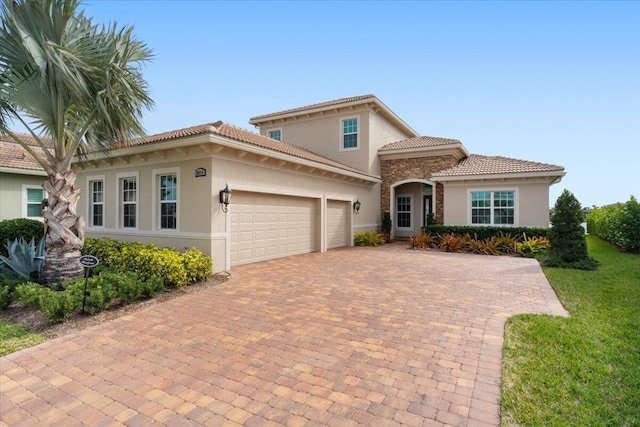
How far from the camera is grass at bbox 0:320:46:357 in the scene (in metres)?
4.69

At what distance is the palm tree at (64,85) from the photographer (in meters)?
6.34

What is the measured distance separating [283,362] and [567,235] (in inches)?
434

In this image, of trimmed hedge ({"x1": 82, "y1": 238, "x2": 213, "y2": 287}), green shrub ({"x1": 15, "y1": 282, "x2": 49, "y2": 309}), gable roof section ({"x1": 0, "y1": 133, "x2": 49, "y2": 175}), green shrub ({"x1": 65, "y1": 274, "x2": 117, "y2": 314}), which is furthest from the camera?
gable roof section ({"x1": 0, "y1": 133, "x2": 49, "y2": 175})

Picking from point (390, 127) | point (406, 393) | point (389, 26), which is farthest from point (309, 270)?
point (390, 127)

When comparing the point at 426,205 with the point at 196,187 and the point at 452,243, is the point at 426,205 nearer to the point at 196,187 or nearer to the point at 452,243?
the point at 452,243

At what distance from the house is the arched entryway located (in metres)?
0.06

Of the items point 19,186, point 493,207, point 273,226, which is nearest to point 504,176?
point 493,207

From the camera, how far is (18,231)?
1102 centimetres

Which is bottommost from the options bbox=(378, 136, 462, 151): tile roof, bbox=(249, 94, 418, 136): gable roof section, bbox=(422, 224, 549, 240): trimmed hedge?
bbox=(422, 224, 549, 240): trimmed hedge

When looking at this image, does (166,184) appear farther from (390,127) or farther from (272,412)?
(390,127)

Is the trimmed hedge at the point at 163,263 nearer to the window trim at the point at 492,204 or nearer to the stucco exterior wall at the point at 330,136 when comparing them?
the stucco exterior wall at the point at 330,136

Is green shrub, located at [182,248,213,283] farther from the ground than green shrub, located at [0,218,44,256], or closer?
closer

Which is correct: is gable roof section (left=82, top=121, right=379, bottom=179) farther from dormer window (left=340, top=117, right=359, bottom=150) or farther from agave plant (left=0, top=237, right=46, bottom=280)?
agave plant (left=0, top=237, right=46, bottom=280)

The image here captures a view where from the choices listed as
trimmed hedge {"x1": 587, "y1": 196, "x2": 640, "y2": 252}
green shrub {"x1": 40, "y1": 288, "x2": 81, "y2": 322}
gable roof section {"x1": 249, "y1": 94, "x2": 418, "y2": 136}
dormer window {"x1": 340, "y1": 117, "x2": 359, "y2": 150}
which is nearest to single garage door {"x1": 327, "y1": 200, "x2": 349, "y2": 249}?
dormer window {"x1": 340, "y1": 117, "x2": 359, "y2": 150}
